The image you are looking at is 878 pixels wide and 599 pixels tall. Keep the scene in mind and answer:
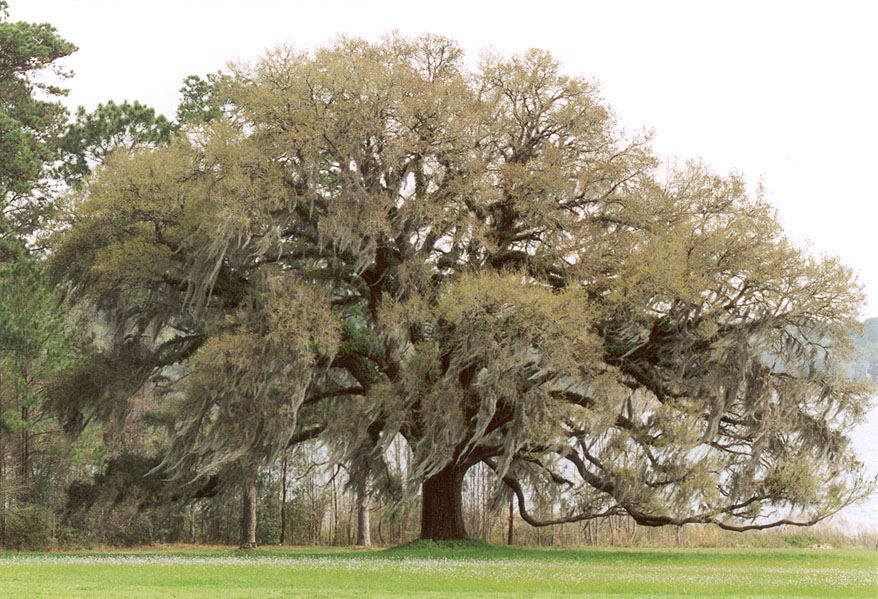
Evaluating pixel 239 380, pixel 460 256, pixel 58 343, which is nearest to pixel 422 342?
pixel 460 256

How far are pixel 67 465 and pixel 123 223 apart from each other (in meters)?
12.2

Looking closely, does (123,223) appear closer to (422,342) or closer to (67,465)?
(422,342)

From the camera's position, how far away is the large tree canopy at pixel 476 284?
20594mm

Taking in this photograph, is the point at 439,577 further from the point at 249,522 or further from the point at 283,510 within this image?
the point at 283,510

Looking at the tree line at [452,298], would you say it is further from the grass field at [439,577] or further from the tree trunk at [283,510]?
the tree trunk at [283,510]

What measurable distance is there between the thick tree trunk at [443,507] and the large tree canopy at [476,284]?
0.64 ft

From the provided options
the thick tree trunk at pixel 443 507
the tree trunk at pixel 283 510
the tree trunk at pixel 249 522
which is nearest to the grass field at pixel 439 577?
the thick tree trunk at pixel 443 507

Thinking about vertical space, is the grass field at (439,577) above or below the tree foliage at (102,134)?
below

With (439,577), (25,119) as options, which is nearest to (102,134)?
(25,119)

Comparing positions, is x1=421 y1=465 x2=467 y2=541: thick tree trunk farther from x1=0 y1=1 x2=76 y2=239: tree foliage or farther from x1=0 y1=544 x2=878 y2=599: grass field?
x1=0 y1=1 x2=76 y2=239: tree foliage

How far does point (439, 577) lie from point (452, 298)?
19.1 ft

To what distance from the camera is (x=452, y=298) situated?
20.1 meters

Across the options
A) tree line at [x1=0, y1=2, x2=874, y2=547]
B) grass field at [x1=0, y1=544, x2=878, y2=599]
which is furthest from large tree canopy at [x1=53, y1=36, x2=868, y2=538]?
grass field at [x1=0, y1=544, x2=878, y2=599]

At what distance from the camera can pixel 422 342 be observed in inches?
872
